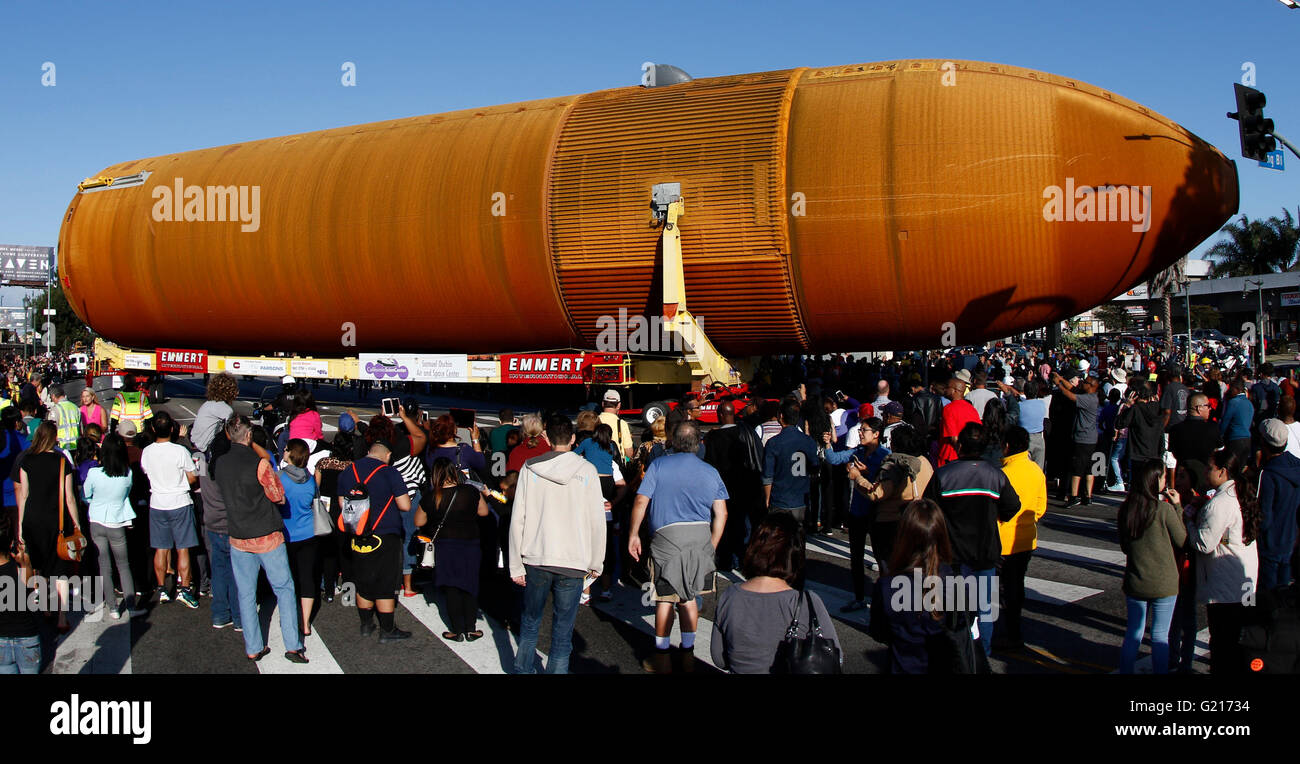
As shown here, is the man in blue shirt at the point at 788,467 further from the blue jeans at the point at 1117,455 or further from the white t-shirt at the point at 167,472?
the blue jeans at the point at 1117,455

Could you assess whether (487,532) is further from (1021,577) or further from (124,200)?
(124,200)

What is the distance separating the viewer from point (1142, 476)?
517 centimetres

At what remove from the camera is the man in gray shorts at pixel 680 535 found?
5.73m

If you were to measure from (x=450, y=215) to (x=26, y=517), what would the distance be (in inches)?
448

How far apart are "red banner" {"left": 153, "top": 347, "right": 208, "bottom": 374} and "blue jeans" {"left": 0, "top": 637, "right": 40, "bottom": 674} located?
62.4 feet

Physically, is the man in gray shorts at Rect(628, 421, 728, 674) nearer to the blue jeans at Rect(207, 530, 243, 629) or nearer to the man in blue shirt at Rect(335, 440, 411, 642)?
the man in blue shirt at Rect(335, 440, 411, 642)

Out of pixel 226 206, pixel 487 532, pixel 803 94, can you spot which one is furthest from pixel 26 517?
pixel 226 206

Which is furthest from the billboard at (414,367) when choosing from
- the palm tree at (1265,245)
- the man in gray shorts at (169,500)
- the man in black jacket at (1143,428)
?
the palm tree at (1265,245)

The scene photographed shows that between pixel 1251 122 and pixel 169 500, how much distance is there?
13828 millimetres

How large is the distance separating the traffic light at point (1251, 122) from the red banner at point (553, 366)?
1016 cm

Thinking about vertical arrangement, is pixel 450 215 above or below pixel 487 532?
above

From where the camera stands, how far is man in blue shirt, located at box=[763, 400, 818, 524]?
732 cm

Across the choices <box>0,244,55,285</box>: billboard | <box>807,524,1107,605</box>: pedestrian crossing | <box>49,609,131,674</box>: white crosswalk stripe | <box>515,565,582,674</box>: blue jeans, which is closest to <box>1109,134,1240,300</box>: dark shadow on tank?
<box>807,524,1107,605</box>: pedestrian crossing

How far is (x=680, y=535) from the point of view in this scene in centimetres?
574
